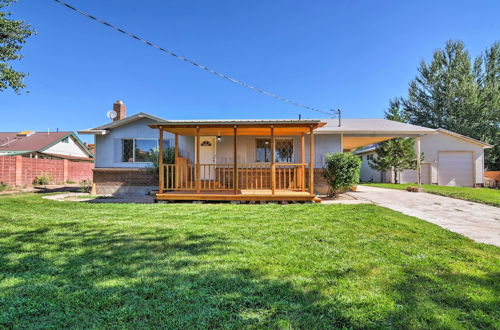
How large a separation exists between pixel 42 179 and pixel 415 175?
25.1m

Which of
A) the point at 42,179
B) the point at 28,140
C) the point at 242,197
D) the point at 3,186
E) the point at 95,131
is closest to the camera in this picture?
the point at 242,197

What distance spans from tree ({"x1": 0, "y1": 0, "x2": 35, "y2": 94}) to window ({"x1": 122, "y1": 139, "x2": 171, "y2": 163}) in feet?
21.3

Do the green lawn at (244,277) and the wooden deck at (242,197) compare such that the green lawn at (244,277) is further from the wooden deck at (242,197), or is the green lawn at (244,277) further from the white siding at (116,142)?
the white siding at (116,142)

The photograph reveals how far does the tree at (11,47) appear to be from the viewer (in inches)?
454

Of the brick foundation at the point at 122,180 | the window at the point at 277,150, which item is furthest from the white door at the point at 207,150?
the brick foundation at the point at 122,180

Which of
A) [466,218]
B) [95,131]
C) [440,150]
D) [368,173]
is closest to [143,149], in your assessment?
[95,131]

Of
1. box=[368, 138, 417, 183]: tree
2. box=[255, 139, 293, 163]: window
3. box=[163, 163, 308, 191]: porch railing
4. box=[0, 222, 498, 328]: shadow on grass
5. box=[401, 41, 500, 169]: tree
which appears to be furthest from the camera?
box=[401, 41, 500, 169]: tree

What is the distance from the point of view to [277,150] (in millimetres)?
10508

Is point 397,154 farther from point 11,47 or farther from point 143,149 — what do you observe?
point 11,47

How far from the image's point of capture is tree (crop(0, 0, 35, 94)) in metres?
11.5

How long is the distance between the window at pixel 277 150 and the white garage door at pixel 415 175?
1102 cm

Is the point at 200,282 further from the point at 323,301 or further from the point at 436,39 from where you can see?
the point at 436,39

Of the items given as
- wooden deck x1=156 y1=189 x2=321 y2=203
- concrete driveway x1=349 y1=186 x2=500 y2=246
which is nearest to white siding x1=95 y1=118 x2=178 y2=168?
wooden deck x1=156 y1=189 x2=321 y2=203

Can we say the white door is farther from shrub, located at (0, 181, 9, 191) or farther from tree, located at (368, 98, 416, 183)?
tree, located at (368, 98, 416, 183)
